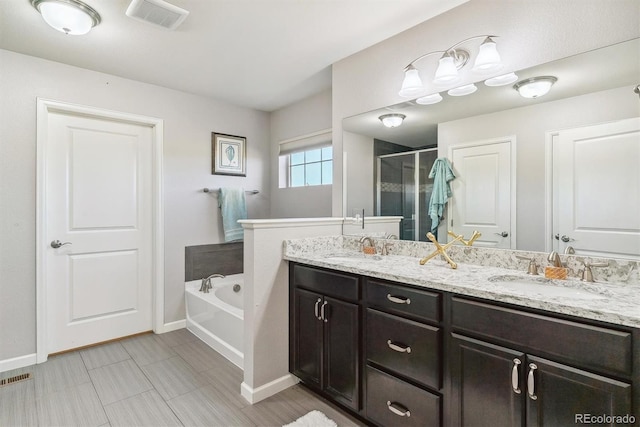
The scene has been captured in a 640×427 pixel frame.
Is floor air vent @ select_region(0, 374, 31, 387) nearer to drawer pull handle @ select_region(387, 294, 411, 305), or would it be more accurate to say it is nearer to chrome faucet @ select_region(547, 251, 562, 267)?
drawer pull handle @ select_region(387, 294, 411, 305)

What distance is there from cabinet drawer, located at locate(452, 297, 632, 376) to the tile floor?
3.30ft

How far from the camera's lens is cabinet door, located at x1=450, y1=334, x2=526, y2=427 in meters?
1.15

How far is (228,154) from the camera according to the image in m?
3.54

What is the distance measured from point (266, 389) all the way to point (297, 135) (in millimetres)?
2567

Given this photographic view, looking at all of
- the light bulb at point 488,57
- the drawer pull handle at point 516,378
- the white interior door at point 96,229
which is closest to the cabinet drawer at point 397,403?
the drawer pull handle at point 516,378

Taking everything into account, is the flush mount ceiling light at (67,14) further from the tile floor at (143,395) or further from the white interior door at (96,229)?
the tile floor at (143,395)

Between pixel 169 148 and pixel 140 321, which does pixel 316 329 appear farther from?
pixel 169 148

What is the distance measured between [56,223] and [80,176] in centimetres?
44

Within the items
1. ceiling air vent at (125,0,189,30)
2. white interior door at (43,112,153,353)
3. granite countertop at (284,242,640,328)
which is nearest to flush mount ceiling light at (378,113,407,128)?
granite countertop at (284,242,640,328)

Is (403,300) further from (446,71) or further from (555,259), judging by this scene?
(446,71)

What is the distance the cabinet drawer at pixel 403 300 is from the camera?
4.51 ft

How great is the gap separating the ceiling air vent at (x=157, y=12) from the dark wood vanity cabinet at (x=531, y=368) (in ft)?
7.24

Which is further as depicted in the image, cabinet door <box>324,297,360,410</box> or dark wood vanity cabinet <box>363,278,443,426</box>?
cabinet door <box>324,297,360,410</box>

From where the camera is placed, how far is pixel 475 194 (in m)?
1.81
